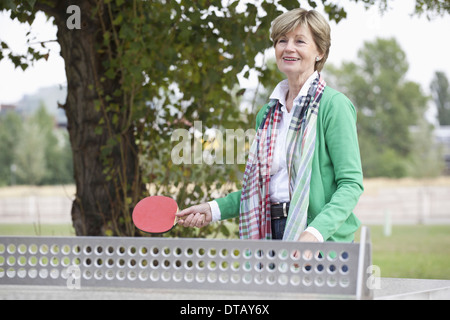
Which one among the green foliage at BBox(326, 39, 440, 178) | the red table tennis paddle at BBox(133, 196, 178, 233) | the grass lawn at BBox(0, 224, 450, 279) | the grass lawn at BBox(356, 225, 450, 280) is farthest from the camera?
the green foliage at BBox(326, 39, 440, 178)

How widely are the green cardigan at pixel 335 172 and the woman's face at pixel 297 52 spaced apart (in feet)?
0.33

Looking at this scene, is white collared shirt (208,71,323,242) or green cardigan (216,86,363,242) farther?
white collared shirt (208,71,323,242)

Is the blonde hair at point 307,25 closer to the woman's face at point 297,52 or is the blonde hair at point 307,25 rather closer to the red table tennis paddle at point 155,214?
the woman's face at point 297,52

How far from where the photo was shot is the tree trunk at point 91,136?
321cm

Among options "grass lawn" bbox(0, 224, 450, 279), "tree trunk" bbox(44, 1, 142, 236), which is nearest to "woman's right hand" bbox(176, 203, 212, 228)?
"tree trunk" bbox(44, 1, 142, 236)

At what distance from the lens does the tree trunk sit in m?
3.21

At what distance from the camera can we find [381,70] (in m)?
47.2

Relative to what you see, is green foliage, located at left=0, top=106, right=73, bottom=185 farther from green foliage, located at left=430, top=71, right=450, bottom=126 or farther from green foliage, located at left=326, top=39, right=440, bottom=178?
green foliage, located at left=430, top=71, right=450, bottom=126

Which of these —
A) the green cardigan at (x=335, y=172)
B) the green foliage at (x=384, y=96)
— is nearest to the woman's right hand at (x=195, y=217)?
the green cardigan at (x=335, y=172)

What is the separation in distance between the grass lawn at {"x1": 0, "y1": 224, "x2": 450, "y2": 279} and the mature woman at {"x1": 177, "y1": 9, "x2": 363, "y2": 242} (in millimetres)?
3817

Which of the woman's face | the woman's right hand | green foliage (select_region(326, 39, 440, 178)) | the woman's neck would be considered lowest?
the woman's right hand

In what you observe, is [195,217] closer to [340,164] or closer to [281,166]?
[281,166]

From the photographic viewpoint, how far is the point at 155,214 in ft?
5.47
